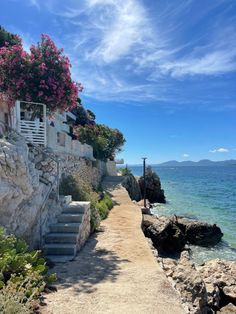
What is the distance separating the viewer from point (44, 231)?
403 inches

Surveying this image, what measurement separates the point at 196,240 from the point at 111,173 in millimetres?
16397

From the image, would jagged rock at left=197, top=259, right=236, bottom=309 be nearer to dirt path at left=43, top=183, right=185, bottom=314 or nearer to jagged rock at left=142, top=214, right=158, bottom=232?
dirt path at left=43, top=183, right=185, bottom=314

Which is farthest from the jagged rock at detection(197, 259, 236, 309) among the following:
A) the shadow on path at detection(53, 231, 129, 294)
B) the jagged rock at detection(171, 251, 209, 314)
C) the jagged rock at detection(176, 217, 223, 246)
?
the jagged rock at detection(176, 217, 223, 246)

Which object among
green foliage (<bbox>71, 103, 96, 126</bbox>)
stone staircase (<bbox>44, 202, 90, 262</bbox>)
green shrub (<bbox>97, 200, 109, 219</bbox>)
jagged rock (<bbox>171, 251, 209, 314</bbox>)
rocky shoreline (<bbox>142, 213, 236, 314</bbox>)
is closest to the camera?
jagged rock (<bbox>171, 251, 209, 314</bbox>)

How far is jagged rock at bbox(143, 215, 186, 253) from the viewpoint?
16875 millimetres

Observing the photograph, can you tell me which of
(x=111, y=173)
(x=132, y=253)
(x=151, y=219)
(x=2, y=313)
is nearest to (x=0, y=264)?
(x=2, y=313)

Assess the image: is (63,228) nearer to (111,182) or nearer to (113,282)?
(113,282)

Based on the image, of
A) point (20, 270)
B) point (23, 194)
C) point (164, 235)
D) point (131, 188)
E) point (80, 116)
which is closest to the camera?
point (20, 270)

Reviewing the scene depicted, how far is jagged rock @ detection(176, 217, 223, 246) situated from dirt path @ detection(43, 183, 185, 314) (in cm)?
882

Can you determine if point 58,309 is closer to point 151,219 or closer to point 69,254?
point 69,254

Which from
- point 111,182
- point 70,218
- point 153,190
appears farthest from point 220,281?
point 153,190

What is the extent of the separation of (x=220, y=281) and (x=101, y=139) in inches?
882

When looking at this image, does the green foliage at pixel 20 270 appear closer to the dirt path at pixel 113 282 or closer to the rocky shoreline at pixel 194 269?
the dirt path at pixel 113 282

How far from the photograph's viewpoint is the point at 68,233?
34.0 feet
